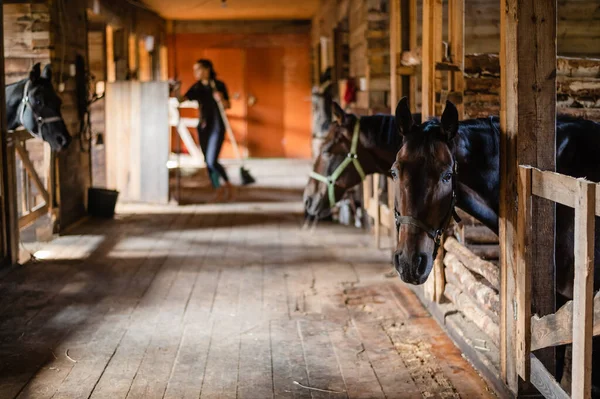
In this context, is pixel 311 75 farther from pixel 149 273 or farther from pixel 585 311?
pixel 585 311

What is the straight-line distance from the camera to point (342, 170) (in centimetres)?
548

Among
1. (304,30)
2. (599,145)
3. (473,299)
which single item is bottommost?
(473,299)

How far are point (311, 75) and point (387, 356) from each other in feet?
45.0

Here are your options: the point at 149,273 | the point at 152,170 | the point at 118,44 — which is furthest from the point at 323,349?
the point at 118,44

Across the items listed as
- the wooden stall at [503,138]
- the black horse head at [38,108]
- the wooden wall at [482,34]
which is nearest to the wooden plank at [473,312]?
the wooden stall at [503,138]

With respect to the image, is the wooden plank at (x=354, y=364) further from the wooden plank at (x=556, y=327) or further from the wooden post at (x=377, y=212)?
the wooden post at (x=377, y=212)

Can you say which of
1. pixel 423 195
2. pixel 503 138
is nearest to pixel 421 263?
pixel 423 195

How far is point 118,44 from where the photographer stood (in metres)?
12.4

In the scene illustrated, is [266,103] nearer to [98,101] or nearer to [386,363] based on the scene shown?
[98,101]

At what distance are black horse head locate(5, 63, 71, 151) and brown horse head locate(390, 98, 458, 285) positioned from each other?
15.8 feet

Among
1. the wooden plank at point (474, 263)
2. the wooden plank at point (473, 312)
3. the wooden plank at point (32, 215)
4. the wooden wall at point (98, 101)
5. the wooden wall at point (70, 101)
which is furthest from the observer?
the wooden wall at point (98, 101)

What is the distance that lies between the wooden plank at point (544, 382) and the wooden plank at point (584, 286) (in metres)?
0.30

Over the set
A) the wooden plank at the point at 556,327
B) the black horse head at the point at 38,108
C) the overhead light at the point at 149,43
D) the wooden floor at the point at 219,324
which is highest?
the overhead light at the point at 149,43

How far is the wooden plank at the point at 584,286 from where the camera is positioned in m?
2.63
